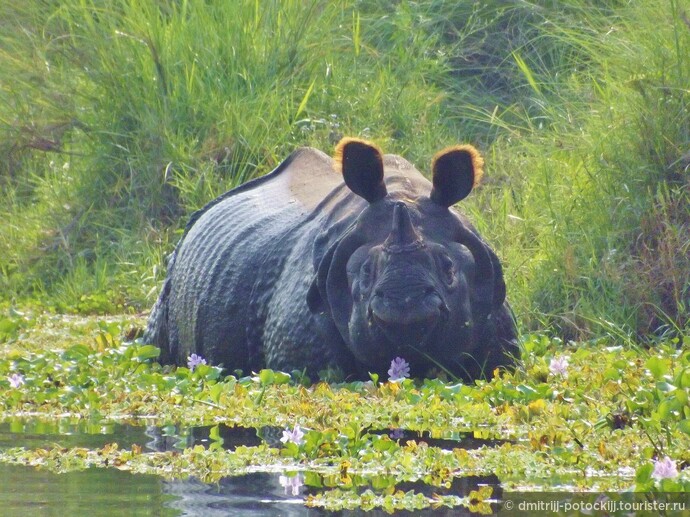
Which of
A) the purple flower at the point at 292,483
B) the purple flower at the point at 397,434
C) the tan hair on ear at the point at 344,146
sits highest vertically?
the tan hair on ear at the point at 344,146

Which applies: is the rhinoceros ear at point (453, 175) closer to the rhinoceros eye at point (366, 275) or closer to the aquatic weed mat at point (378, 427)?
the rhinoceros eye at point (366, 275)

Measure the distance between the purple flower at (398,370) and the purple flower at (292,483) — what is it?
1.38 m

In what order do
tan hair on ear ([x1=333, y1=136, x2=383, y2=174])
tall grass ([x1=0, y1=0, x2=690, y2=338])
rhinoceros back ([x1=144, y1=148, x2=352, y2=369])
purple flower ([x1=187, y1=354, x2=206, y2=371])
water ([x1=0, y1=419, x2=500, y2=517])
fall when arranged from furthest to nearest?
1. tall grass ([x1=0, y1=0, x2=690, y2=338])
2. rhinoceros back ([x1=144, y1=148, x2=352, y2=369])
3. purple flower ([x1=187, y1=354, x2=206, y2=371])
4. tan hair on ear ([x1=333, y1=136, x2=383, y2=174])
5. water ([x1=0, y1=419, x2=500, y2=517])

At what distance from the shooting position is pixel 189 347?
20.8ft

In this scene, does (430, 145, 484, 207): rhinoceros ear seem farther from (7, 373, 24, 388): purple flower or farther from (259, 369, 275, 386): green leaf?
(7, 373, 24, 388): purple flower

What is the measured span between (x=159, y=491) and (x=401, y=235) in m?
1.80

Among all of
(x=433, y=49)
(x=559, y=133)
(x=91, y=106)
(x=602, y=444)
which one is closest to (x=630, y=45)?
(x=559, y=133)

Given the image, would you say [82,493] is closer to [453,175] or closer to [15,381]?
[15,381]

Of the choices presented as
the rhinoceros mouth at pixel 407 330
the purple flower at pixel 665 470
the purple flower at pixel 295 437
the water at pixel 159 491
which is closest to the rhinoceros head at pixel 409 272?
the rhinoceros mouth at pixel 407 330

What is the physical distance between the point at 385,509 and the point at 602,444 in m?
0.77

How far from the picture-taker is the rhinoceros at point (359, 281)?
5.06 meters

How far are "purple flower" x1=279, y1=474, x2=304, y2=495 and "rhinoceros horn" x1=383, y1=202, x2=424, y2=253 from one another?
151 cm

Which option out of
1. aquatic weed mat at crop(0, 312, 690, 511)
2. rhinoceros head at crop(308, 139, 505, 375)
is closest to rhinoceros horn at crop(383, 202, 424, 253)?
rhinoceros head at crop(308, 139, 505, 375)

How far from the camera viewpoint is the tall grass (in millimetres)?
7020
